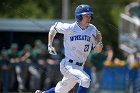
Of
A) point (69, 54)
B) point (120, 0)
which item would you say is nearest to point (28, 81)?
point (69, 54)

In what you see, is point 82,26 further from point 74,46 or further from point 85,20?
point 74,46

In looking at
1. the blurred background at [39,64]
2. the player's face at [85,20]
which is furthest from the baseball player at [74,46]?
the blurred background at [39,64]

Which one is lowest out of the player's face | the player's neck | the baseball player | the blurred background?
the blurred background

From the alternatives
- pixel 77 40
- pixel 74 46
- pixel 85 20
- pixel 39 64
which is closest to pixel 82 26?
pixel 85 20

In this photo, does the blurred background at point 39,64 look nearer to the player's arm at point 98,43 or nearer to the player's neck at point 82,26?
the player's arm at point 98,43

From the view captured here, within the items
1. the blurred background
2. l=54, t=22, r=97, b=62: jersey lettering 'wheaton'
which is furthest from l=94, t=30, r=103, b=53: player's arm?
the blurred background

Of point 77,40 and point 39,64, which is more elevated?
point 77,40

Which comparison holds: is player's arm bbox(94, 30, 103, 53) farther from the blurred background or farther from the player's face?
the blurred background

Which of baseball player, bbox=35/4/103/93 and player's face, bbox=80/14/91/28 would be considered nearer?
player's face, bbox=80/14/91/28

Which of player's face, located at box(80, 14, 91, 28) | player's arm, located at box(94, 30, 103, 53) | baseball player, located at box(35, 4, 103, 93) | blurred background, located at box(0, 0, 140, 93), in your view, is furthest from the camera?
blurred background, located at box(0, 0, 140, 93)

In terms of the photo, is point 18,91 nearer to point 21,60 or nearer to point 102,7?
point 21,60

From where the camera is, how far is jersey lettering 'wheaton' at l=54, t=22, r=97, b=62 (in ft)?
36.7

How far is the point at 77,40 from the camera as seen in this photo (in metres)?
11.2

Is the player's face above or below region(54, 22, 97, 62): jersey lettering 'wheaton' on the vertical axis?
above
